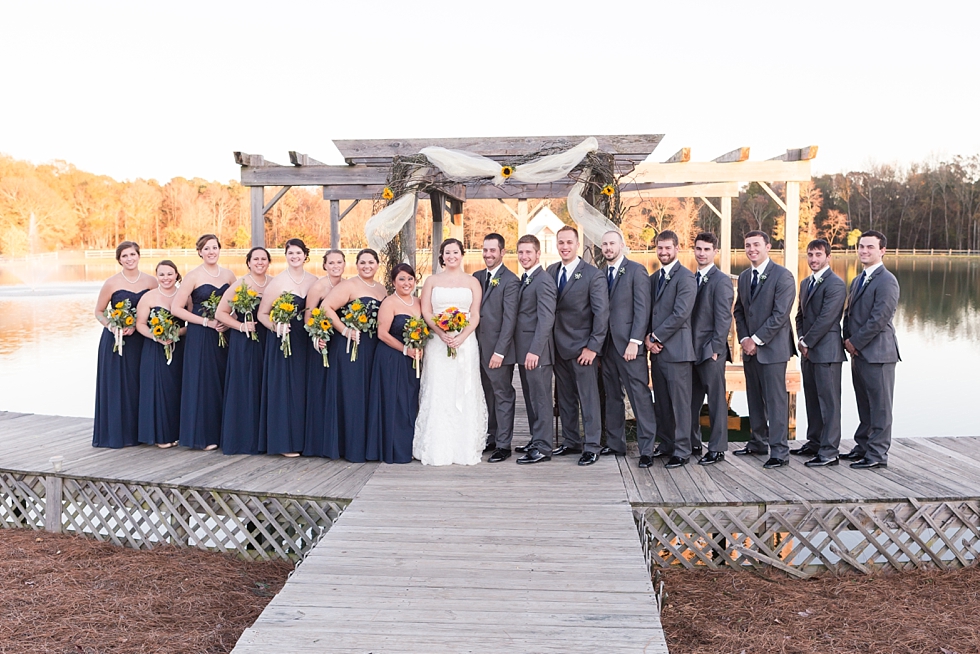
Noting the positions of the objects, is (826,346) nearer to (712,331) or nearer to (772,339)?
(772,339)

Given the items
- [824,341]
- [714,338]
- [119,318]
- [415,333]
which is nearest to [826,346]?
[824,341]

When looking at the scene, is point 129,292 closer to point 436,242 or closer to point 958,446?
point 958,446

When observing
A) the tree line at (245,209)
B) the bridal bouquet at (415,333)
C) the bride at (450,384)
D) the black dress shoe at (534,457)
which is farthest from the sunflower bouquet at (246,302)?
the tree line at (245,209)

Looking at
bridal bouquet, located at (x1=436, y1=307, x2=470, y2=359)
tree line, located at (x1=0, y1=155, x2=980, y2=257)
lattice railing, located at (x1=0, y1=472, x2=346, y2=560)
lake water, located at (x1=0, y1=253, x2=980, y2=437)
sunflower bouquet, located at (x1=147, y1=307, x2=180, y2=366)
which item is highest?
tree line, located at (x1=0, y1=155, x2=980, y2=257)

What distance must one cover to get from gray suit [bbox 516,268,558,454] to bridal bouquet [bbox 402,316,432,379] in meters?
0.75

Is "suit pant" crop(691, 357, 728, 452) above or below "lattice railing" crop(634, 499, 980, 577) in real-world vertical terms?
above

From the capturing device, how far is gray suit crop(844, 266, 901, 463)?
19.3 feet

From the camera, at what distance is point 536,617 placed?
Result: 3607 mm

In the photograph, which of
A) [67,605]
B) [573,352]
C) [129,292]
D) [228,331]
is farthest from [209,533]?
[573,352]

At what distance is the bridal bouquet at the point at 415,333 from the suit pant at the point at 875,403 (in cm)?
336

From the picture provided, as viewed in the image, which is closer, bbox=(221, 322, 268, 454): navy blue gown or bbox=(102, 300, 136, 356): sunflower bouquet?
bbox=(221, 322, 268, 454): navy blue gown

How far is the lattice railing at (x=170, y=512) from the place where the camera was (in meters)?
5.55

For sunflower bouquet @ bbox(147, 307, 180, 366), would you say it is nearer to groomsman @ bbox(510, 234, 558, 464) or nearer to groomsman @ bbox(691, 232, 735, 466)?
groomsman @ bbox(510, 234, 558, 464)

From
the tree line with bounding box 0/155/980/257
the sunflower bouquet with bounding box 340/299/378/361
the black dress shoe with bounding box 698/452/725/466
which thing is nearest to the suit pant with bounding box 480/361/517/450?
the sunflower bouquet with bounding box 340/299/378/361
